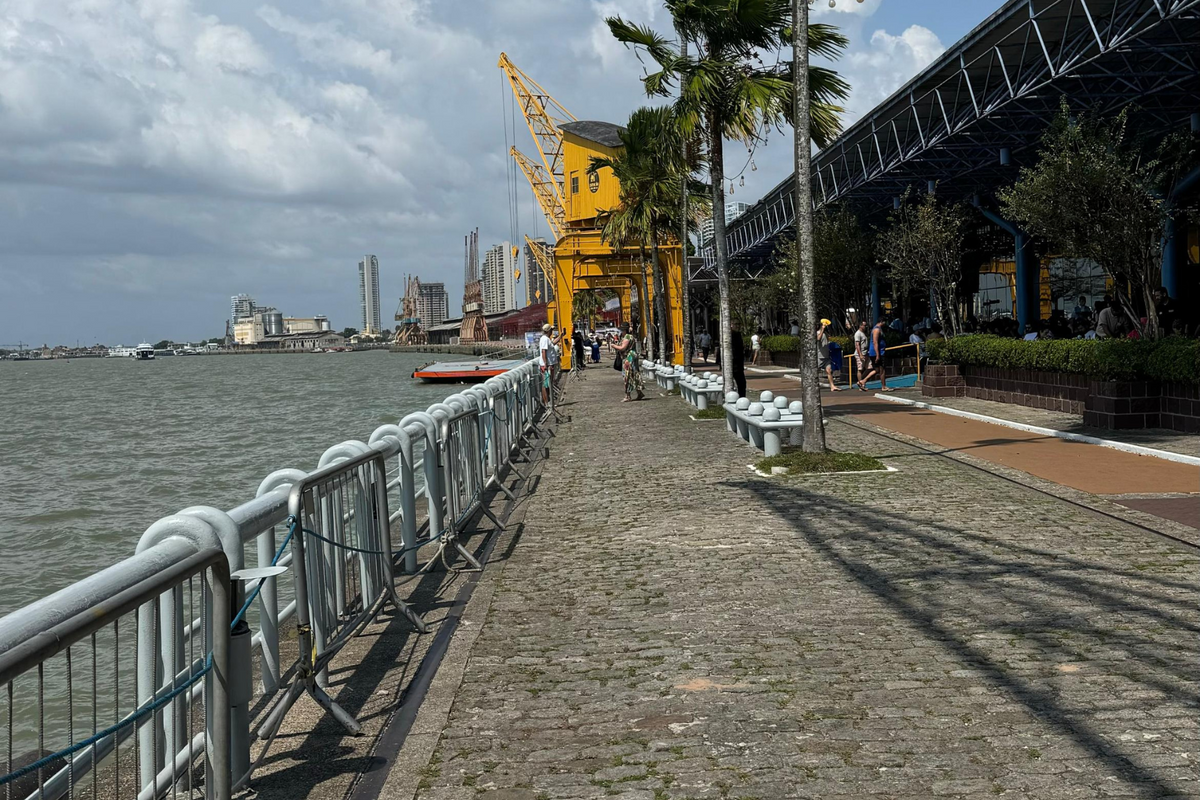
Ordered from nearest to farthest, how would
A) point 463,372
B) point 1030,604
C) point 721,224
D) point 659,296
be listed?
point 1030,604 < point 721,224 < point 659,296 < point 463,372

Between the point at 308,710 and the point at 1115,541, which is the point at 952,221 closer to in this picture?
the point at 1115,541

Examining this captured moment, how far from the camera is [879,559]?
8.45 m

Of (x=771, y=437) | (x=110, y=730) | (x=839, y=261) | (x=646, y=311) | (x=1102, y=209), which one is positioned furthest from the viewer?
(x=646, y=311)

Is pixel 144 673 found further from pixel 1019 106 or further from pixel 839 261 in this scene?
pixel 839 261

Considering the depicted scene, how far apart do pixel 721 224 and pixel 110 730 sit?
62.9ft

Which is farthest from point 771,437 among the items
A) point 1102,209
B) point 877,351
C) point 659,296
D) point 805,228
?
→ point 659,296

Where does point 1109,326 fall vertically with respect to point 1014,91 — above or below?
below

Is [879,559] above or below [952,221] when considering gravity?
below

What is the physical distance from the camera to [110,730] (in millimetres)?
3199

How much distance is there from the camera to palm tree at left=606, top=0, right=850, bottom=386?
17469 mm

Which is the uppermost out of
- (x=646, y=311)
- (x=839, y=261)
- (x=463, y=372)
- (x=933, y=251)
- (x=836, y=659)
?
(x=839, y=261)

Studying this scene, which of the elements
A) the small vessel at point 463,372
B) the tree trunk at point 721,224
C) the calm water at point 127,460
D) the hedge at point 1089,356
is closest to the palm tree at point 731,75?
the tree trunk at point 721,224

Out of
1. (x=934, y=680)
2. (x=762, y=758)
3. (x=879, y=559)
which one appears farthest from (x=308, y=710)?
(x=879, y=559)

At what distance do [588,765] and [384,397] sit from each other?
5902cm
